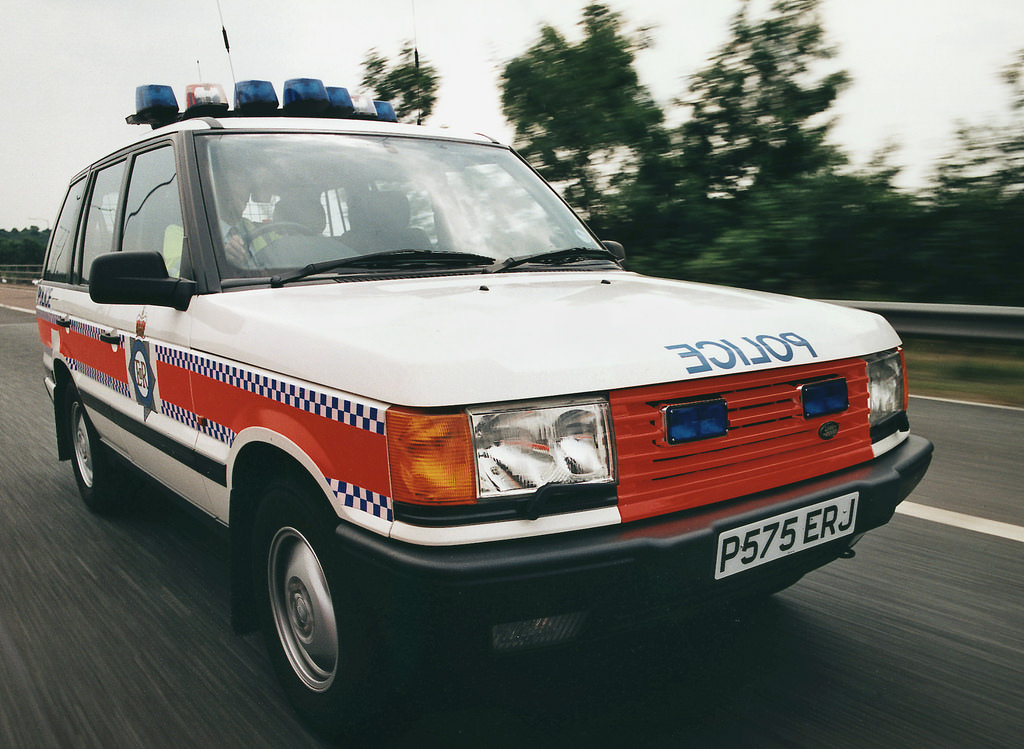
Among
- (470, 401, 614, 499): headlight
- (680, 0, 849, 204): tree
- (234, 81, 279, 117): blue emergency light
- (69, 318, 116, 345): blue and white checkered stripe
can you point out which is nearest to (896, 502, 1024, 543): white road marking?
(470, 401, 614, 499): headlight

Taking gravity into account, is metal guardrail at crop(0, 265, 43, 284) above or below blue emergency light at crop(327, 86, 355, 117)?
below

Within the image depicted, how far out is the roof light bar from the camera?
392 centimetres

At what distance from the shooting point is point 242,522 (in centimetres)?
258

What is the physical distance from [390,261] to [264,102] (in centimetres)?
148

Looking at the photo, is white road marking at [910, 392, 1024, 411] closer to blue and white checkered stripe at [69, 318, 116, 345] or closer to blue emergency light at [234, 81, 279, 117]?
blue emergency light at [234, 81, 279, 117]

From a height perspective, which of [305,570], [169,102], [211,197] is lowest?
[305,570]

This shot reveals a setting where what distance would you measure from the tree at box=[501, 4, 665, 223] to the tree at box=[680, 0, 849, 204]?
2.51 feet

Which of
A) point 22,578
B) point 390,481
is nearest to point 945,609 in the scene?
point 390,481

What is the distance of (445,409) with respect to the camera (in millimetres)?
1862

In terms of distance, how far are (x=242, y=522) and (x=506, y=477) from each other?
3.51ft

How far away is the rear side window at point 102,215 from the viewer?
3.98 meters

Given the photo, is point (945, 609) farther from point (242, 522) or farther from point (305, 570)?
point (242, 522)

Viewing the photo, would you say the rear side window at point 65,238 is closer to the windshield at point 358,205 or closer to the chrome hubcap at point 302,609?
the windshield at point 358,205

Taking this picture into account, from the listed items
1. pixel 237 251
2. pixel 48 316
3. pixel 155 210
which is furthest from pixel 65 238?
pixel 237 251
